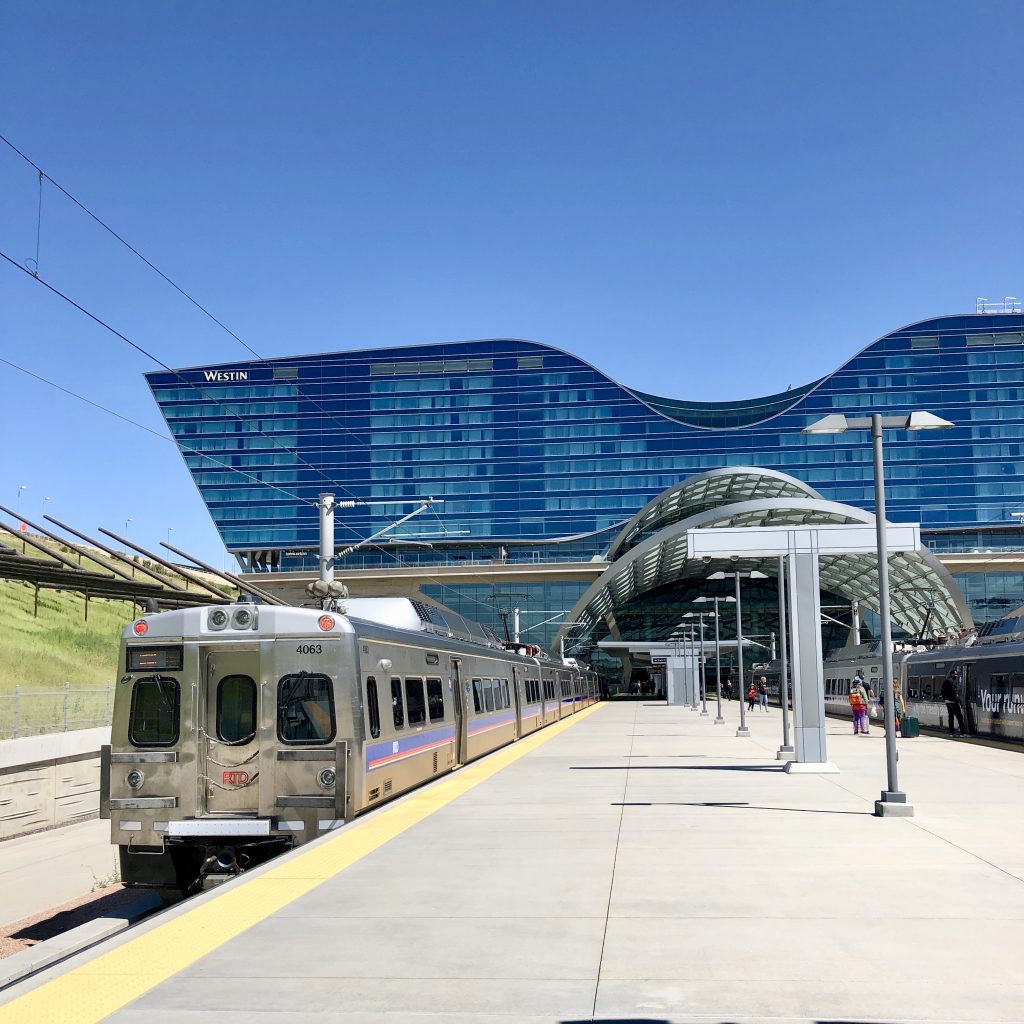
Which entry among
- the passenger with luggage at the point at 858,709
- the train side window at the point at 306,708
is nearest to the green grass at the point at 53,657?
the train side window at the point at 306,708

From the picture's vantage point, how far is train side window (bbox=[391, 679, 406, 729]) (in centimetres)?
1430

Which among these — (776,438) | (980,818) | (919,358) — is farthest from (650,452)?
(980,818)

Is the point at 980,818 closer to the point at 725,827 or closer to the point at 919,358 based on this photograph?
the point at 725,827

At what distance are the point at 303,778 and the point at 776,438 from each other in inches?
4953

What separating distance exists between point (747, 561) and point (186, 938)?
8596 centimetres

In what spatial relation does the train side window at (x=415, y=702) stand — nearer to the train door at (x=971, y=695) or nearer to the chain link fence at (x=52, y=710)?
the chain link fence at (x=52, y=710)

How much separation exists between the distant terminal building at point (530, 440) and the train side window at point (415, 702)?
4246 inches

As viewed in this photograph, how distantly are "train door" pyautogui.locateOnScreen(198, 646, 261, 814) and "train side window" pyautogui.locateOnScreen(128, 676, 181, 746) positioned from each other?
29cm

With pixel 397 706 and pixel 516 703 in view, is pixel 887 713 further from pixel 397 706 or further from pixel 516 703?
pixel 516 703

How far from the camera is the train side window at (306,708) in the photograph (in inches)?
467

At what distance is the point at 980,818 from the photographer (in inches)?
509

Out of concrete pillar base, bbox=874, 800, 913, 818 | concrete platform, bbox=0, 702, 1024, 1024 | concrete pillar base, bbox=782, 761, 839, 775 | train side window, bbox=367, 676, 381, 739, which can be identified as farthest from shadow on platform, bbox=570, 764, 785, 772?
train side window, bbox=367, 676, 381, 739

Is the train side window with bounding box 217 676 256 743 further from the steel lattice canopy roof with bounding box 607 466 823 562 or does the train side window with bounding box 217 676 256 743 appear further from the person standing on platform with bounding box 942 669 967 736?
the steel lattice canopy roof with bounding box 607 466 823 562

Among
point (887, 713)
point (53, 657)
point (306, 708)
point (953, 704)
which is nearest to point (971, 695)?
point (953, 704)
